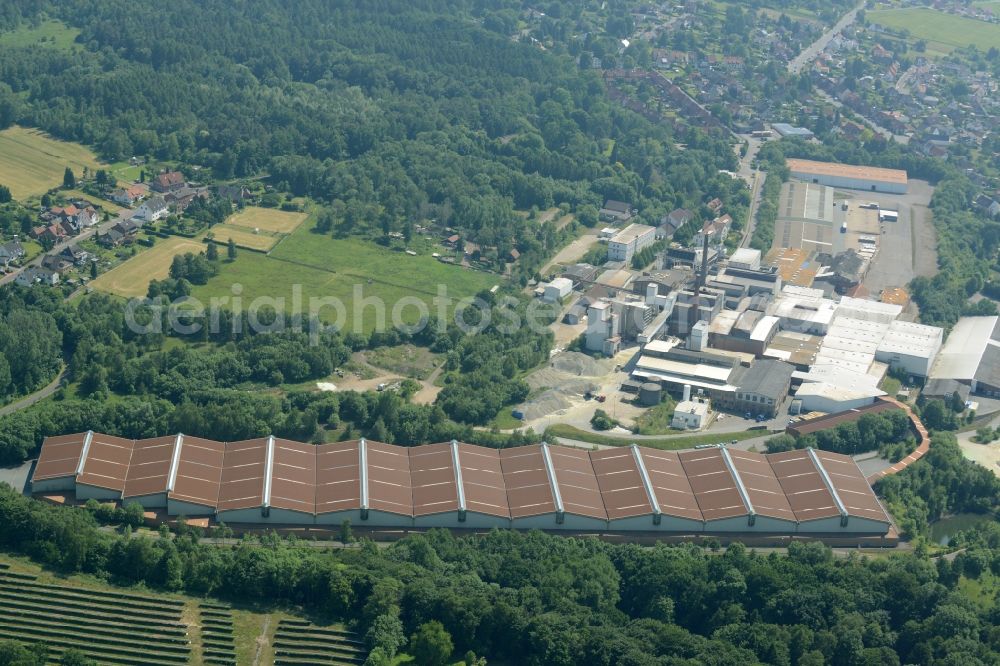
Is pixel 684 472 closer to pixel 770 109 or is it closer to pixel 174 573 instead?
pixel 174 573

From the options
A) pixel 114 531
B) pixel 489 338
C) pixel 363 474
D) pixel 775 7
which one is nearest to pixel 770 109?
pixel 775 7

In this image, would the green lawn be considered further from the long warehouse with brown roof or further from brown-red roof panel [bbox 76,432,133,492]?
brown-red roof panel [bbox 76,432,133,492]

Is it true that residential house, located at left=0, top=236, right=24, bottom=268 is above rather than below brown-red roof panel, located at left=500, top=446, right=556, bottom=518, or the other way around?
below

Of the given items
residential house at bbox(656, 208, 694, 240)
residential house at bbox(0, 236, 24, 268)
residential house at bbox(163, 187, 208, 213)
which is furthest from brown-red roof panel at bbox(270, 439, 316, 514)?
residential house at bbox(656, 208, 694, 240)

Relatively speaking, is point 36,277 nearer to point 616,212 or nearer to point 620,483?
point 620,483

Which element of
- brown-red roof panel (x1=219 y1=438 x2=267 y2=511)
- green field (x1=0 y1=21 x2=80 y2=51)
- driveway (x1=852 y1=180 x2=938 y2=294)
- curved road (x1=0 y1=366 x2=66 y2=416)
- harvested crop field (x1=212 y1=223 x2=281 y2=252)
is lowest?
green field (x1=0 y1=21 x2=80 y2=51)

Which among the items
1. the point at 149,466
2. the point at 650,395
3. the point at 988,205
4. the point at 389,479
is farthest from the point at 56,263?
the point at 988,205

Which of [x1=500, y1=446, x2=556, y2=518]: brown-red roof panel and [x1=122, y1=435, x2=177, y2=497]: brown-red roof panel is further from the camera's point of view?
[x1=500, y1=446, x2=556, y2=518]: brown-red roof panel
